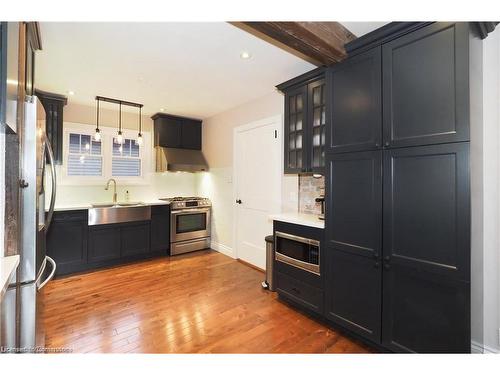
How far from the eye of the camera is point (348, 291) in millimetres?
1941

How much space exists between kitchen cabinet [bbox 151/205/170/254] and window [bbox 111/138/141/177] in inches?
36.8

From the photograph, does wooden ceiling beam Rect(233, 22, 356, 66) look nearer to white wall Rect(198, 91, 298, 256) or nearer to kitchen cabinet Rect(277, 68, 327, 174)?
kitchen cabinet Rect(277, 68, 327, 174)

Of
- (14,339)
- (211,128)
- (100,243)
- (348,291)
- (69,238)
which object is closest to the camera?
(14,339)

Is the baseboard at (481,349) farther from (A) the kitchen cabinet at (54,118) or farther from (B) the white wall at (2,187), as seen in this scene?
(A) the kitchen cabinet at (54,118)

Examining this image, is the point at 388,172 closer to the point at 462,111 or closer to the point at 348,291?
the point at 462,111

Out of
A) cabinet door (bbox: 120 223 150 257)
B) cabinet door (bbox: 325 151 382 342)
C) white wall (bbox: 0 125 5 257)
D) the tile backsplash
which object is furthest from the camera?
cabinet door (bbox: 120 223 150 257)

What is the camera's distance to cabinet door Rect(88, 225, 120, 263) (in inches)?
135

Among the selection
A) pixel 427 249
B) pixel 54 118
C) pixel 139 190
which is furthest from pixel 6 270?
pixel 139 190

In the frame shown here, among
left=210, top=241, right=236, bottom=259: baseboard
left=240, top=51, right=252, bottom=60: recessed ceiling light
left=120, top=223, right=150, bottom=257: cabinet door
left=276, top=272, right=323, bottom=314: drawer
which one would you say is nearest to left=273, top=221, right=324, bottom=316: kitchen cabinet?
left=276, top=272, right=323, bottom=314: drawer

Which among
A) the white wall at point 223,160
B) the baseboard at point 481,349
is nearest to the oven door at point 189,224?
the white wall at point 223,160

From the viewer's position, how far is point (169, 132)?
4438 mm

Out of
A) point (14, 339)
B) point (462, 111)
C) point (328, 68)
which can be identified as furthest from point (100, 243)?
point (462, 111)

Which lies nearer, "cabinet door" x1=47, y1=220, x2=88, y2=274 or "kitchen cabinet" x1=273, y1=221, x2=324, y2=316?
"kitchen cabinet" x1=273, y1=221, x2=324, y2=316
